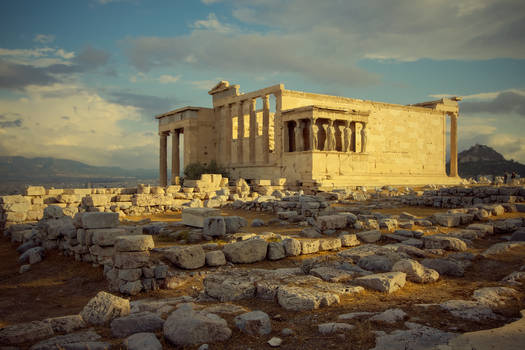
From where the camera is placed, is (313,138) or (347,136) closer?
(313,138)

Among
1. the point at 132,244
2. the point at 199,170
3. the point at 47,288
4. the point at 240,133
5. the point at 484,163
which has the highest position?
the point at 240,133

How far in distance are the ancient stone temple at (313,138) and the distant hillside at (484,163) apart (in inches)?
875

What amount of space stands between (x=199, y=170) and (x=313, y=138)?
8465 mm

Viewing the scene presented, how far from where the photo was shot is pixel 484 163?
2266 inches

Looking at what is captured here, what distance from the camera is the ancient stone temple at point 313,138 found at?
25.3m

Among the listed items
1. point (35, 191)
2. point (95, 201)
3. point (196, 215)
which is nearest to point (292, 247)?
point (196, 215)

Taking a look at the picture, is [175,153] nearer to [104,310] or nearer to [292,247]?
[292,247]

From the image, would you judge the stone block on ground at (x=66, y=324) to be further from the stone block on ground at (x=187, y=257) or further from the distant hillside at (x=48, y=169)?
the distant hillside at (x=48, y=169)

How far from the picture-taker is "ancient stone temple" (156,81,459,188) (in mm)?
25344

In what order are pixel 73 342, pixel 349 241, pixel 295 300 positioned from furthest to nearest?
1. pixel 349 241
2. pixel 295 300
3. pixel 73 342

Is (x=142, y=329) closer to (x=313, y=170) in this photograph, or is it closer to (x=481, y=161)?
(x=313, y=170)

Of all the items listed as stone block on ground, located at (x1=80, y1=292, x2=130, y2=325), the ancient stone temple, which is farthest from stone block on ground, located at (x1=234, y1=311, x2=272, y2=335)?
the ancient stone temple

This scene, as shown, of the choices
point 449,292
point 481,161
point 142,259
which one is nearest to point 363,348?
point 449,292

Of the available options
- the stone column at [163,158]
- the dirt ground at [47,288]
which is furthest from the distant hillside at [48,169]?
the dirt ground at [47,288]
